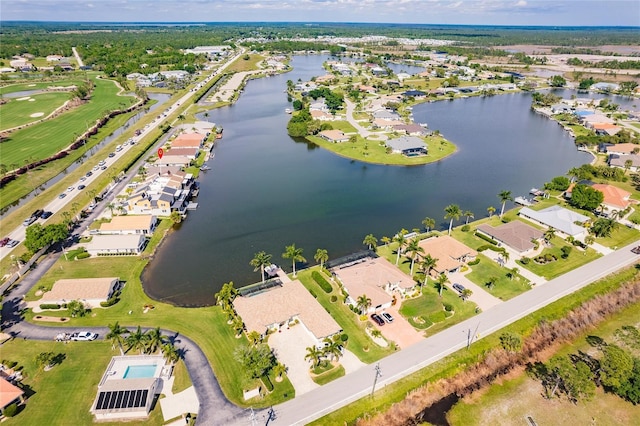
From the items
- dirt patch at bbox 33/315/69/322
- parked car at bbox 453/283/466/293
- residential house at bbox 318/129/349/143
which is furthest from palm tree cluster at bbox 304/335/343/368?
residential house at bbox 318/129/349/143

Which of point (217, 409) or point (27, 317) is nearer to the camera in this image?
point (217, 409)

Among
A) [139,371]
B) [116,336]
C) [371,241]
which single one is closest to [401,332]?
[371,241]

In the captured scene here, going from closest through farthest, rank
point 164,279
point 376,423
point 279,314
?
point 376,423, point 279,314, point 164,279

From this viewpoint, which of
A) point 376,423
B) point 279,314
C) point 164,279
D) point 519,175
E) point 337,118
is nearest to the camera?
point 376,423

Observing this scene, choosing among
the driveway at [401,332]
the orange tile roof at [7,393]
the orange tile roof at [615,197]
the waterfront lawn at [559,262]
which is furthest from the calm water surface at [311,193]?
the orange tile roof at [7,393]

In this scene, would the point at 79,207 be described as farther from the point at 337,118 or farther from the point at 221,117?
the point at 337,118

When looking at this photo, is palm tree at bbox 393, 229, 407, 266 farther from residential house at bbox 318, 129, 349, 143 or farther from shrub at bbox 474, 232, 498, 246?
residential house at bbox 318, 129, 349, 143

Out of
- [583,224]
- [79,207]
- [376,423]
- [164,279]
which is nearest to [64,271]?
[164,279]

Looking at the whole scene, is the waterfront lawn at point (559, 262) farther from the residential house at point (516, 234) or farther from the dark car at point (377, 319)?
the dark car at point (377, 319)
